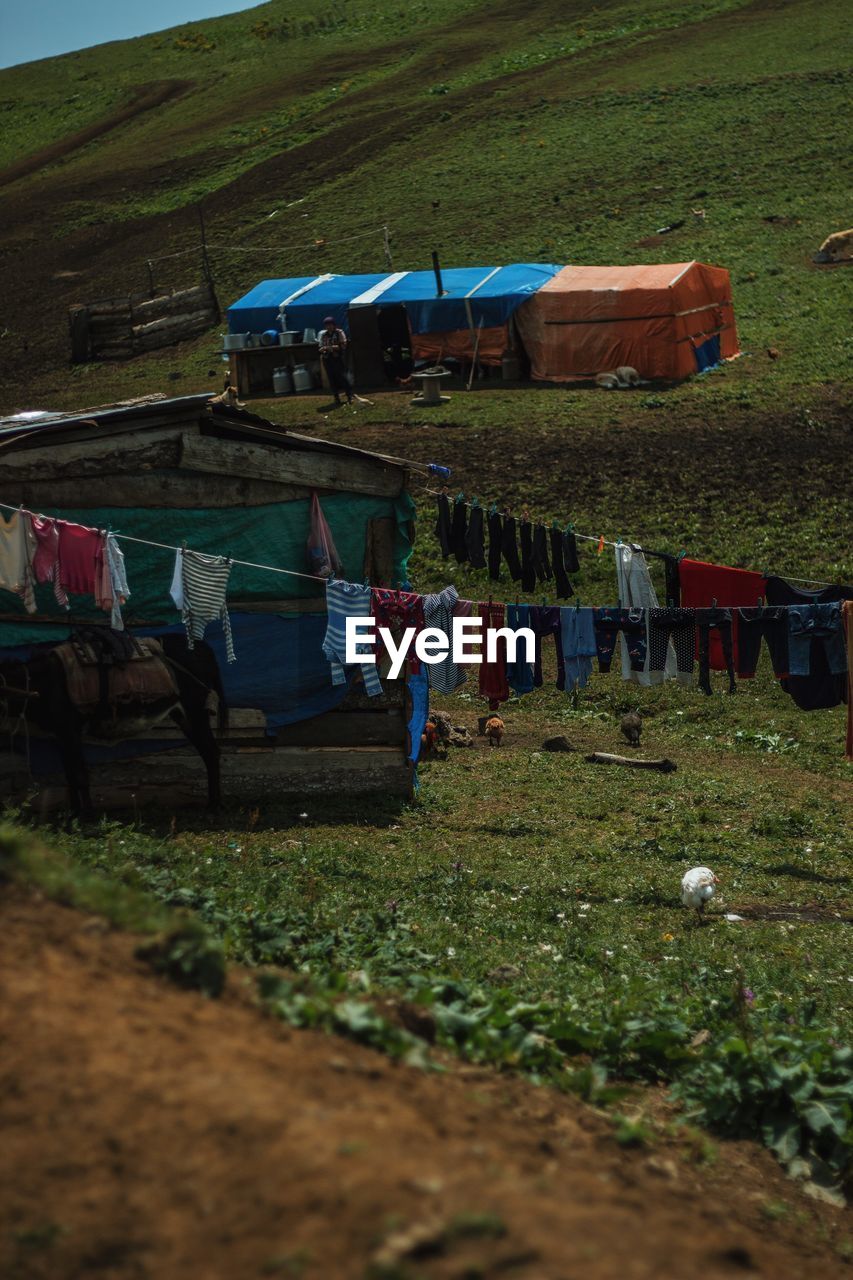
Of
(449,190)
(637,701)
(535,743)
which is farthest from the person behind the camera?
(449,190)

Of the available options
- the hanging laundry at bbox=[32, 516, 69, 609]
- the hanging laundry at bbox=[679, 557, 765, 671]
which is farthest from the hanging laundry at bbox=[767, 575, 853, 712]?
the hanging laundry at bbox=[32, 516, 69, 609]

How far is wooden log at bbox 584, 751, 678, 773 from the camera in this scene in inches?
683

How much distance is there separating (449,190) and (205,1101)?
49.1 m

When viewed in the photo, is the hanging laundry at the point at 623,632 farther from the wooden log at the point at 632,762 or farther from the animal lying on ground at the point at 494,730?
the animal lying on ground at the point at 494,730

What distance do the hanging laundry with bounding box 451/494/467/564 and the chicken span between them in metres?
6.50

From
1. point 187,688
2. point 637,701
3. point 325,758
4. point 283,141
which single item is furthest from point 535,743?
point 283,141

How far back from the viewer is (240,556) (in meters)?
15.2

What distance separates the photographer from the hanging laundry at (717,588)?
14977 mm

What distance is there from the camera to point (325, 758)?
15461 mm

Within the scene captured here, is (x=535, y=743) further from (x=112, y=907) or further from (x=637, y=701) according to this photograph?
(x=112, y=907)

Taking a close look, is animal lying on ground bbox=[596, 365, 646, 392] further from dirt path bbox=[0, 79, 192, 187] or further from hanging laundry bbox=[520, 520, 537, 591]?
dirt path bbox=[0, 79, 192, 187]

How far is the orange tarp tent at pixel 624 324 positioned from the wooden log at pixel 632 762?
646 inches

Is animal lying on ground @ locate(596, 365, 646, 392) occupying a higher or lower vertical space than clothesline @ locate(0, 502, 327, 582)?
higher

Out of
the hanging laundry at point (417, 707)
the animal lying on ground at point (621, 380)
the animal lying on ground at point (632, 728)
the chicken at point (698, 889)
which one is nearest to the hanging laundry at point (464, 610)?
the hanging laundry at point (417, 707)
